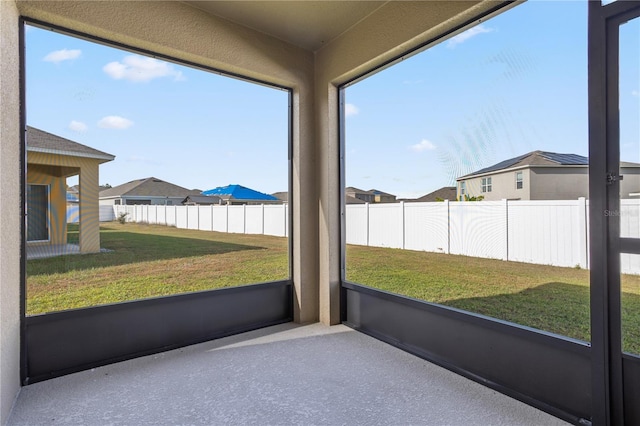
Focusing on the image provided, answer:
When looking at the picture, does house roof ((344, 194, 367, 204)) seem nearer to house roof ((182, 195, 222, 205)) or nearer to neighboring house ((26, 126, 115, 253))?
house roof ((182, 195, 222, 205))

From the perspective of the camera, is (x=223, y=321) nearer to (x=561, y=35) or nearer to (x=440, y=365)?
(x=440, y=365)

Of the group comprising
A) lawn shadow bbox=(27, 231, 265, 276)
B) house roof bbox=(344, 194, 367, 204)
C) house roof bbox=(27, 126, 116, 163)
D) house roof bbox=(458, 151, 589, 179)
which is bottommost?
lawn shadow bbox=(27, 231, 265, 276)

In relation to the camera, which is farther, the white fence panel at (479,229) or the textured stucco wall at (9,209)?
the white fence panel at (479,229)

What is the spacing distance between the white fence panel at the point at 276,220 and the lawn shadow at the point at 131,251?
1.26ft

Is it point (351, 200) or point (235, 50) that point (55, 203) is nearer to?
point (235, 50)

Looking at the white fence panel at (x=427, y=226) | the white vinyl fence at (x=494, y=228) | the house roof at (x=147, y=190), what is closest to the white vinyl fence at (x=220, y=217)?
the house roof at (x=147, y=190)

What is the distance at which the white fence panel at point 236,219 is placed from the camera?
3330 millimetres

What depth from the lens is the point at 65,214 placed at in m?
2.45

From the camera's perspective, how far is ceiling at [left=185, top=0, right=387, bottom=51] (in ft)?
8.57

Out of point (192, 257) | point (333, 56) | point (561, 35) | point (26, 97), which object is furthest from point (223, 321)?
point (561, 35)

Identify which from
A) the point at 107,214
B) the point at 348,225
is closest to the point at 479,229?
the point at 348,225

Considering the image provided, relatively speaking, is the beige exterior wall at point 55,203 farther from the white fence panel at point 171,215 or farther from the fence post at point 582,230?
the fence post at point 582,230

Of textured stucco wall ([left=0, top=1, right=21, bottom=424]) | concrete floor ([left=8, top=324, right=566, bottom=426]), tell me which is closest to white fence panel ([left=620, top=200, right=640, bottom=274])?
concrete floor ([left=8, top=324, right=566, bottom=426])

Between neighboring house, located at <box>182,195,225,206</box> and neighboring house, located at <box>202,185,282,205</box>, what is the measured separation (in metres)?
0.04
